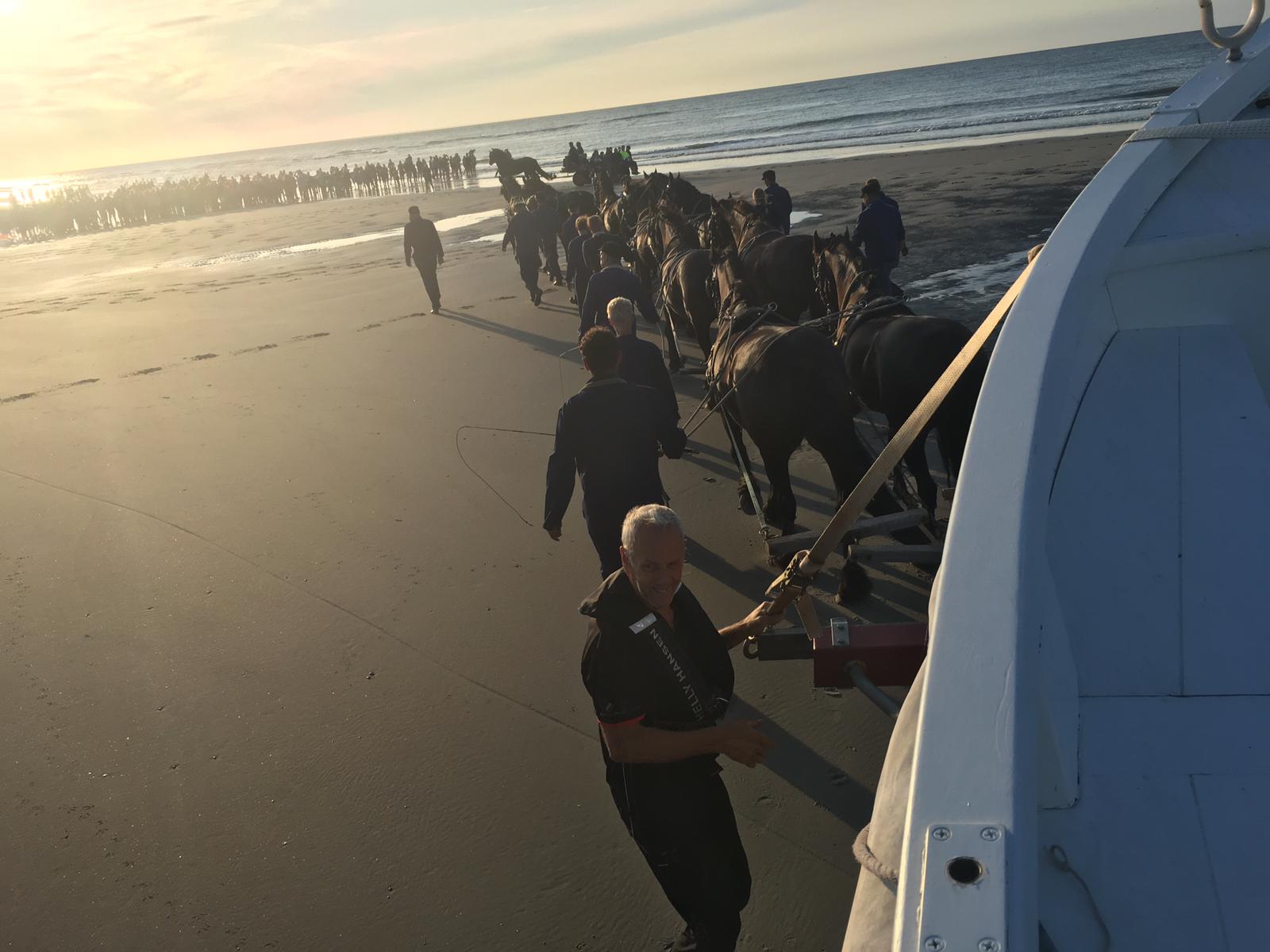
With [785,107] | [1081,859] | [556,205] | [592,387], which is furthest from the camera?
[785,107]

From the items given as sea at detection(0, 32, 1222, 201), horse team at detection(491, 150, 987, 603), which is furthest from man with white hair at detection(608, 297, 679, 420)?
sea at detection(0, 32, 1222, 201)

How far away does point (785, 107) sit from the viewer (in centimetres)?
9319

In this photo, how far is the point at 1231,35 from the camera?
4.09 metres

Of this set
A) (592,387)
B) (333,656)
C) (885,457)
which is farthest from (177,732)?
(885,457)

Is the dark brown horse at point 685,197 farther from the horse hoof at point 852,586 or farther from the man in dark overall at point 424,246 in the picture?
the horse hoof at point 852,586

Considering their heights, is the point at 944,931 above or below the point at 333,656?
above

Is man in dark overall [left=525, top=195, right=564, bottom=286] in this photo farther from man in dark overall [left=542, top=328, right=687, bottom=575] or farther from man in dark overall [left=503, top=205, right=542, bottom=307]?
man in dark overall [left=542, top=328, right=687, bottom=575]

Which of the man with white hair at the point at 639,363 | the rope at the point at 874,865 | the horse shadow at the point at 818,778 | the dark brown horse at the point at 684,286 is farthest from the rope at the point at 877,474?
the dark brown horse at the point at 684,286

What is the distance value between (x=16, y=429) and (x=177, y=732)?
24.6 ft

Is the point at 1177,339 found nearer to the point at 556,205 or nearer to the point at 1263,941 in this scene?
the point at 1263,941

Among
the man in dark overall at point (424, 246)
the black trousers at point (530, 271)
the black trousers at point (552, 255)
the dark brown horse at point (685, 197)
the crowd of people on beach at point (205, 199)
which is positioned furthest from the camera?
the crowd of people on beach at point (205, 199)

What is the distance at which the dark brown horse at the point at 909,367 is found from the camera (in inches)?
203

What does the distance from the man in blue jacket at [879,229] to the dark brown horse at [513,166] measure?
617 inches

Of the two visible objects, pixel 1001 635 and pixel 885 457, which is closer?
pixel 1001 635
